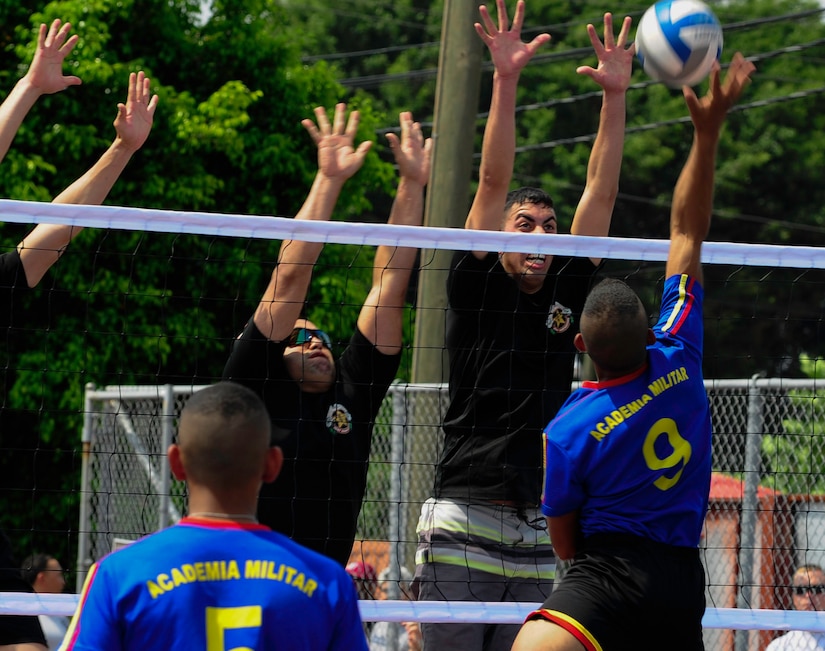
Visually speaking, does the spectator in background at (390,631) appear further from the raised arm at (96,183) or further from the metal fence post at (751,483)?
the raised arm at (96,183)

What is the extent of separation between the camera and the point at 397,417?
8.82m

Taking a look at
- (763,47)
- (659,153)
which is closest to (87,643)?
(659,153)

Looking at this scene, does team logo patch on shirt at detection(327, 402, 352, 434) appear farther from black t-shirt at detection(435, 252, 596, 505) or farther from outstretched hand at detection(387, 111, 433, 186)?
outstretched hand at detection(387, 111, 433, 186)

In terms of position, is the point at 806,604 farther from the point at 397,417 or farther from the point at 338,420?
the point at 338,420

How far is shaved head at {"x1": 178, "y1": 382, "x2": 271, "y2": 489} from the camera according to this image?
290 cm

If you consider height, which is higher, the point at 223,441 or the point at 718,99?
the point at 718,99

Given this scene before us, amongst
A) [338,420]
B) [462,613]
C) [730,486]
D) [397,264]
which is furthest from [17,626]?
[730,486]

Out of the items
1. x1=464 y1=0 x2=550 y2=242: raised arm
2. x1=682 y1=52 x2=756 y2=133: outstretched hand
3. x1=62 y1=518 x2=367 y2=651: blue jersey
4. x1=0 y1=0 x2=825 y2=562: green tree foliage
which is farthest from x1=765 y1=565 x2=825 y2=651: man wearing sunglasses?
x1=62 y1=518 x2=367 y2=651: blue jersey

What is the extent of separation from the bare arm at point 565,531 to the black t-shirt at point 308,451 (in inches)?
46.3

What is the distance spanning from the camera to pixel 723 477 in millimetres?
9195

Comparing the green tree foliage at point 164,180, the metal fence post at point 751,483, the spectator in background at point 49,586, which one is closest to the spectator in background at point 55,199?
the spectator in background at point 49,586

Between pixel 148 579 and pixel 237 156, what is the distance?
13.4m

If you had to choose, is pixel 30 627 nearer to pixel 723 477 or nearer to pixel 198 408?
pixel 198 408

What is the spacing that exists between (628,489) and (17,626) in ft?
8.29
